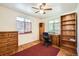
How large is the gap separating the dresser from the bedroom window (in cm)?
123

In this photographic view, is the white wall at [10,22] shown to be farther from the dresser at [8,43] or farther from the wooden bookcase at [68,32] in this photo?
the wooden bookcase at [68,32]

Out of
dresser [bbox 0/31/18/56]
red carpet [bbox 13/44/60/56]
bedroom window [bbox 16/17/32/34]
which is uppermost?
bedroom window [bbox 16/17/32/34]

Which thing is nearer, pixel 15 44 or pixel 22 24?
pixel 15 44

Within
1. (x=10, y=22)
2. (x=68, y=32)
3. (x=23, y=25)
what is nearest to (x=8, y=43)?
(x=10, y=22)

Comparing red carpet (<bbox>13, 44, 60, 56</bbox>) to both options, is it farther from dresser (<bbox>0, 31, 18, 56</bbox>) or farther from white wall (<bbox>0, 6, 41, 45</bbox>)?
white wall (<bbox>0, 6, 41, 45</bbox>)

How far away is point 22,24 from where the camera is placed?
4910mm

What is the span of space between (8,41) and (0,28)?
694 millimetres

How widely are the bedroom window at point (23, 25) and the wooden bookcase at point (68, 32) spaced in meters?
2.28

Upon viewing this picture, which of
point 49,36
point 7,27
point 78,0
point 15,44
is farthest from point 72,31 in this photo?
point 78,0

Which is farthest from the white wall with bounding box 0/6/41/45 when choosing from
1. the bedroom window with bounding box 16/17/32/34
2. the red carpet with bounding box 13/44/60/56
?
the red carpet with bounding box 13/44/60/56

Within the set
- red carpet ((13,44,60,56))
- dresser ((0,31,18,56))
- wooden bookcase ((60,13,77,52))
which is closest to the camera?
dresser ((0,31,18,56))

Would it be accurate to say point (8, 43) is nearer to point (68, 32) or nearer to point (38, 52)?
point (38, 52)

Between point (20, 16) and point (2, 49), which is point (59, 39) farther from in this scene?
point (2, 49)

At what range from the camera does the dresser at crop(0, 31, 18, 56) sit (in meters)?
2.94
